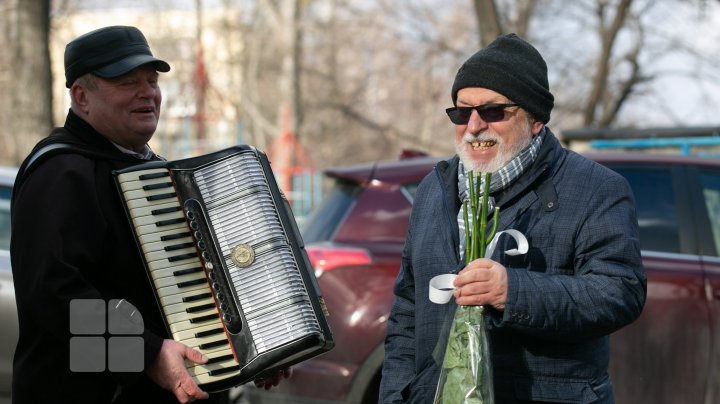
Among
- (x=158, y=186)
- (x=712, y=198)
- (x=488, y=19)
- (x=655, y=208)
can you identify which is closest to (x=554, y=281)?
(x=158, y=186)

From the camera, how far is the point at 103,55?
9.88 ft

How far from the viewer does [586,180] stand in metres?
A: 2.81

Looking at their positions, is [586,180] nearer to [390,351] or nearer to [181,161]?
[390,351]

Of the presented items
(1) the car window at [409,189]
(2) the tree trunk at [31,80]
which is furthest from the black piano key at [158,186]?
(2) the tree trunk at [31,80]

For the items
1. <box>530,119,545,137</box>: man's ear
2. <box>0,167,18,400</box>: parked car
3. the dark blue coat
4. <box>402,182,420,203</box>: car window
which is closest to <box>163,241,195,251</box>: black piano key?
the dark blue coat

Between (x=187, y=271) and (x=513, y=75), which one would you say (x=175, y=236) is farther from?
(x=513, y=75)

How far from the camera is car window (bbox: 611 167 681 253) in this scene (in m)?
5.29

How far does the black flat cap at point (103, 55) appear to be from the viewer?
3.01 m

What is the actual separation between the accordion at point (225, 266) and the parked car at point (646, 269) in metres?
2.26

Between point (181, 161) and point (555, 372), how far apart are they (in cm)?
118

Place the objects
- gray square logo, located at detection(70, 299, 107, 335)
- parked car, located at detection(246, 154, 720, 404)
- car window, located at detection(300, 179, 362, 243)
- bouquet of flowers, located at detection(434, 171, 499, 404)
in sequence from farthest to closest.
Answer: car window, located at detection(300, 179, 362, 243), parked car, located at detection(246, 154, 720, 404), gray square logo, located at detection(70, 299, 107, 335), bouquet of flowers, located at detection(434, 171, 499, 404)

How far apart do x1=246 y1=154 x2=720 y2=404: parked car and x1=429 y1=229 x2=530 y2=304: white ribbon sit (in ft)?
7.96

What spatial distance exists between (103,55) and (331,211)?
273 centimetres

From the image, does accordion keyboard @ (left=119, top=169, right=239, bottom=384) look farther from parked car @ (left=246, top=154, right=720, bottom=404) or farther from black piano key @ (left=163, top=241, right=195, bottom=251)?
parked car @ (left=246, top=154, right=720, bottom=404)
